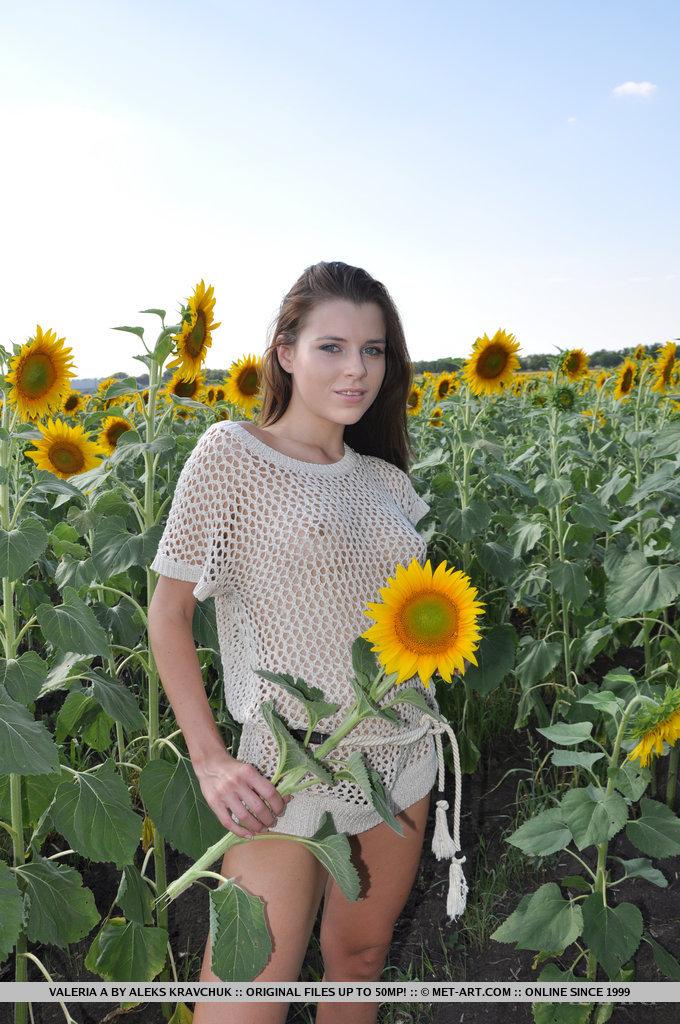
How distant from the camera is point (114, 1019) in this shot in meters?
2.24

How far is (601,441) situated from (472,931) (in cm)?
268

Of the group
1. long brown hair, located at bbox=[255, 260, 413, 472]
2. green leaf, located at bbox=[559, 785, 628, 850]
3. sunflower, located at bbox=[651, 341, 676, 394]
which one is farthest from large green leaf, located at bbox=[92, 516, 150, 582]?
sunflower, located at bbox=[651, 341, 676, 394]

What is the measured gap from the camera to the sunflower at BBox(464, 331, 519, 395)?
4.09m

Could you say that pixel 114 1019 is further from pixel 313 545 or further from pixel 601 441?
pixel 601 441

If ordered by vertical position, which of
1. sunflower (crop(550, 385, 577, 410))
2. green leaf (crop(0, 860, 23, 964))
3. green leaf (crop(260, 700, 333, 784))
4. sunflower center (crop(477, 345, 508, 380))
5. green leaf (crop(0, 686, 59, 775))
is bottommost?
green leaf (crop(0, 860, 23, 964))

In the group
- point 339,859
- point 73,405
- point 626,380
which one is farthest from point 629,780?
point 73,405

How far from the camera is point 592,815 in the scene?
1.75 m

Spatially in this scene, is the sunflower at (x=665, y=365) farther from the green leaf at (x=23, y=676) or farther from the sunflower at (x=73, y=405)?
the green leaf at (x=23, y=676)

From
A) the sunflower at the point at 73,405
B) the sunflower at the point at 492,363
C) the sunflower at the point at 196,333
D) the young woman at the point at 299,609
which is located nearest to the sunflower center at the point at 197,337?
the sunflower at the point at 196,333

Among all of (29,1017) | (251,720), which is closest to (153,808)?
(251,720)

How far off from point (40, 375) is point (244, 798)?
1.68 m

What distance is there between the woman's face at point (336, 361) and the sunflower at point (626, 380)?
399 centimetres

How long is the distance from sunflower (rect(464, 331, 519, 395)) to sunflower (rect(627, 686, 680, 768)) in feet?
8.62

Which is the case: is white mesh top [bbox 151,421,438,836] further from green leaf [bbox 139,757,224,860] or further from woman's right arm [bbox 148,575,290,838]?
green leaf [bbox 139,757,224,860]
